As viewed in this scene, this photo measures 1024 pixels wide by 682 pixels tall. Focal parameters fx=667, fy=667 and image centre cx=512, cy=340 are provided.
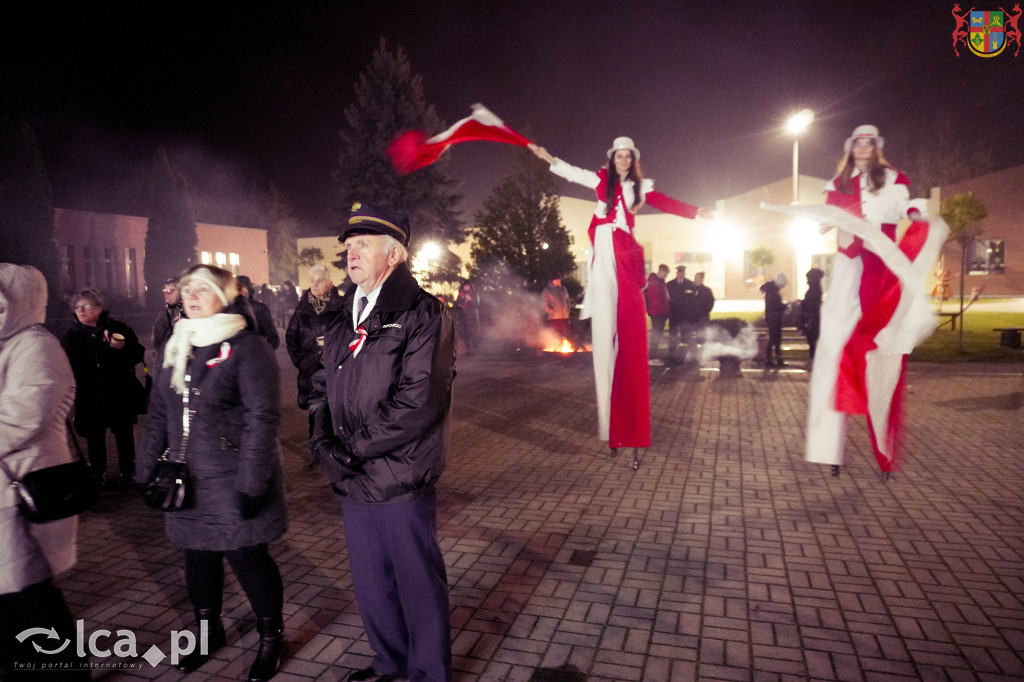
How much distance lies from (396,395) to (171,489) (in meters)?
1.28

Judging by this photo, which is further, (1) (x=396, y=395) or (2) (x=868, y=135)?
(2) (x=868, y=135)

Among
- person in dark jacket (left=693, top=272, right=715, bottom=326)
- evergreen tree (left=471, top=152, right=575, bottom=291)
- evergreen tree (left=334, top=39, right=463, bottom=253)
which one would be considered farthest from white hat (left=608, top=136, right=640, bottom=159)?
evergreen tree (left=334, top=39, right=463, bottom=253)

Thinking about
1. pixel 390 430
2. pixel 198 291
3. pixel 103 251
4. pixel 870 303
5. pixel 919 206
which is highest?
pixel 103 251

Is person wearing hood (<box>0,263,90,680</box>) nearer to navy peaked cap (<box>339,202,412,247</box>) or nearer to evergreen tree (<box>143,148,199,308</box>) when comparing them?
navy peaked cap (<box>339,202,412,247</box>)

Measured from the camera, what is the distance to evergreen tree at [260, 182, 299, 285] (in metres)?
71.2

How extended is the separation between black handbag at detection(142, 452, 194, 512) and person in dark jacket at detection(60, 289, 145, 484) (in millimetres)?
3650

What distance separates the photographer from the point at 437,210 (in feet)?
95.6

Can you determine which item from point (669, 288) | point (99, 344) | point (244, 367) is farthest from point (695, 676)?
point (669, 288)

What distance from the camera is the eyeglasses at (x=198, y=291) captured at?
318 centimetres

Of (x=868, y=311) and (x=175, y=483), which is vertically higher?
(x=868, y=311)

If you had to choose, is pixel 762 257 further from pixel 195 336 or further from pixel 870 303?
pixel 195 336

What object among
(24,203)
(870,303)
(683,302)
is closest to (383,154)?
(24,203)

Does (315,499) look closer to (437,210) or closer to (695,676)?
(695,676)

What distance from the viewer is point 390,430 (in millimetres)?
2650
